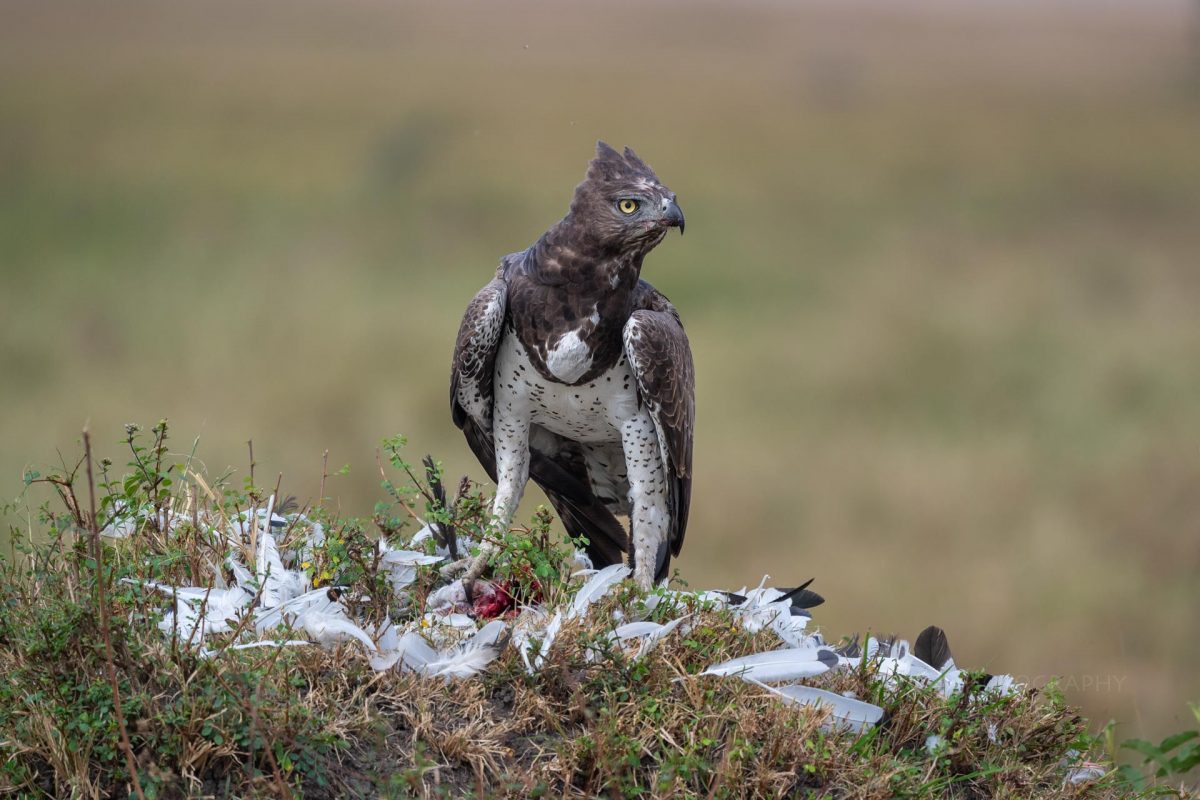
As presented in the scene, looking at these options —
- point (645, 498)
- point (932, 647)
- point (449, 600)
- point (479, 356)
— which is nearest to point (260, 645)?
point (449, 600)

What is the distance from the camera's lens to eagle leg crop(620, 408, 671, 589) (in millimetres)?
4445

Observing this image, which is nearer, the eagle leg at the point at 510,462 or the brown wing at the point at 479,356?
the brown wing at the point at 479,356

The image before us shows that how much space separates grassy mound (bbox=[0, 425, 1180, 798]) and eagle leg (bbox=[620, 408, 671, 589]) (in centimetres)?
53

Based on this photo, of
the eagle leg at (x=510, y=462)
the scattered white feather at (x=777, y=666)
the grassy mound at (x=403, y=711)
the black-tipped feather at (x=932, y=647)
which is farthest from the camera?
the eagle leg at (x=510, y=462)

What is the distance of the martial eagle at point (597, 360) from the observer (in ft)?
13.7

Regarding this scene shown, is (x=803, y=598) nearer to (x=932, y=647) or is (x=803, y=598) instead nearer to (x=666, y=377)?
(x=932, y=647)

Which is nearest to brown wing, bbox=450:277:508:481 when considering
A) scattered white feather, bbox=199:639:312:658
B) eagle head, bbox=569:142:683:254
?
eagle head, bbox=569:142:683:254

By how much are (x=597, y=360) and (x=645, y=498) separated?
0.59 metres

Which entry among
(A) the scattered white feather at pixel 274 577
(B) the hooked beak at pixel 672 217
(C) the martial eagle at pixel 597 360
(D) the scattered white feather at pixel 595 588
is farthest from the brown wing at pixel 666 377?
(A) the scattered white feather at pixel 274 577

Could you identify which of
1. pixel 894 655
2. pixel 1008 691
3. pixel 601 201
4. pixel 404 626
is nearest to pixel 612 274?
pixel 601 201

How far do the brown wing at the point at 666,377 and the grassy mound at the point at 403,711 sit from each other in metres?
0.63

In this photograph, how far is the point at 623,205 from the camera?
410 centimetres

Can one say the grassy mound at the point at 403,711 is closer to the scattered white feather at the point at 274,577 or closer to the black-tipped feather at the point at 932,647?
the scattered white feather at the point at 274,577

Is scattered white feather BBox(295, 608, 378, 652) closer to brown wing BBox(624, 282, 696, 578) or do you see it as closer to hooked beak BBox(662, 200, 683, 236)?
brown wing BBox(624, 282, 696, 578)
